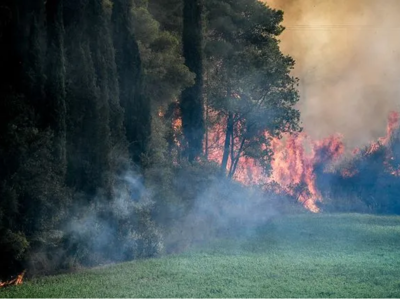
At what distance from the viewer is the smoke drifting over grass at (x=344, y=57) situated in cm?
5148

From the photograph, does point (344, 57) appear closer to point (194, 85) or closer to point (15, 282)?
point (194, 85)

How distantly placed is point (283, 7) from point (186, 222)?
30.1 m

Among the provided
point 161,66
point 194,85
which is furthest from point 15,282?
point 194,85

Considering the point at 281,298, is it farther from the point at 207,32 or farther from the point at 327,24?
the point at 327,24

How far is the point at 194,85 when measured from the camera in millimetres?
31422

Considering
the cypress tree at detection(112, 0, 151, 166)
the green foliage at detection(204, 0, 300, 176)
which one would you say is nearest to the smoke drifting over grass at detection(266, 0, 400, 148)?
the green foliage at detection(204, 0, 300, 176)

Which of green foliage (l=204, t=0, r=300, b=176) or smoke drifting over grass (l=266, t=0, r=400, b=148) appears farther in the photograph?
smoke drifting over grass (l=266, t=0, r=400, b=148)

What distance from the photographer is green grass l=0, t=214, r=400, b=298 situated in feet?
47.1

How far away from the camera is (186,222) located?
25062 mm

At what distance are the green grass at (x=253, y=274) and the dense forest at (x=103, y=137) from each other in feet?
3.82

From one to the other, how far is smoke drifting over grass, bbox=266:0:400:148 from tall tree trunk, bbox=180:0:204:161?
20153 mm

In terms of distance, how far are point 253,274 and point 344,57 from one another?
133ft

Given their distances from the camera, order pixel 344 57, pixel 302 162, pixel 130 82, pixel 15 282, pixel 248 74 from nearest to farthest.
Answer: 1. pixel 15 282
2. pixel 130 82
3. pixel 248 74
4. pixel 302 162
5. pixel 344 57

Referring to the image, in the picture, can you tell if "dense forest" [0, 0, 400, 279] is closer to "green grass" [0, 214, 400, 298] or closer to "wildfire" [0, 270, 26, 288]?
"wildfire" [0, 270, 26, 288]
